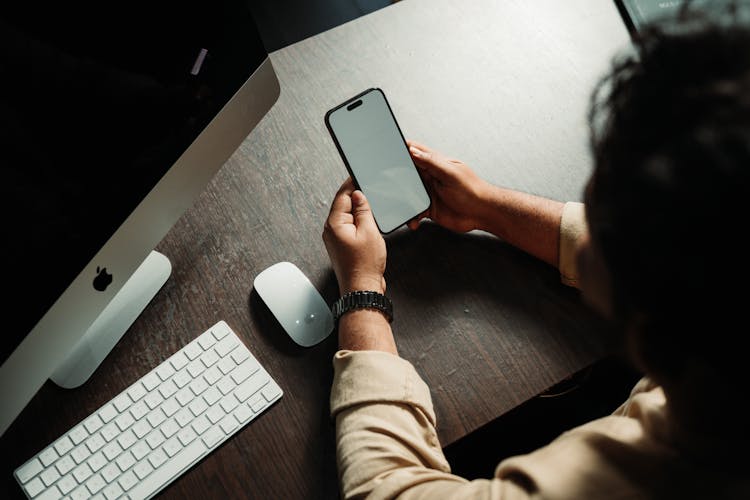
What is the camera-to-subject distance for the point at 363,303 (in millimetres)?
754

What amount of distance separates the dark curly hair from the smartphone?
395mm

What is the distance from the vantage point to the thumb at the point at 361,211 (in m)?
0.81

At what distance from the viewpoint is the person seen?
0.39 metres

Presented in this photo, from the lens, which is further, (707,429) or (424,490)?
(424,490)

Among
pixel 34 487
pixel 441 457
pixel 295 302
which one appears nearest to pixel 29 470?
pixel 34 487

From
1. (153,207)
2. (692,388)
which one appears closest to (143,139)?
(153,207)

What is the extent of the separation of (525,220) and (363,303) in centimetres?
26

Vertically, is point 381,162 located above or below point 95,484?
above

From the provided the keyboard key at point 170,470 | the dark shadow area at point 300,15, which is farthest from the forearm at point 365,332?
the dark shadow area at point 300,15

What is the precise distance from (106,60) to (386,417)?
506mm

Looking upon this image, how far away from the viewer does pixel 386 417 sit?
684 millimetres

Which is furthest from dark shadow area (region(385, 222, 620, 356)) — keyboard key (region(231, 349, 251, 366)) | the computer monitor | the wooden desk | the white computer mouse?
the computer monitor

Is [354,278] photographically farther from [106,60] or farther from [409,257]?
[106,60]

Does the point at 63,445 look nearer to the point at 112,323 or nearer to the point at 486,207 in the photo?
the point at 112,323
